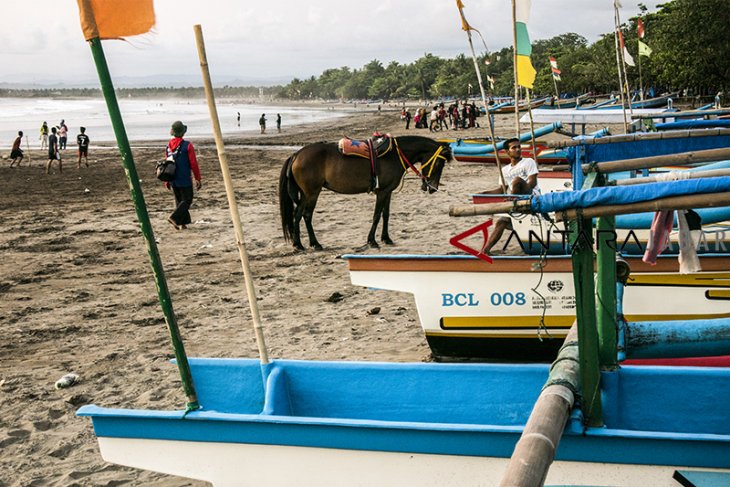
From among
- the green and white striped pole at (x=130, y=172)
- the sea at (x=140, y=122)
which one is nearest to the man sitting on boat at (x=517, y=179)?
the green and white striped pole at (x=130, y=172)

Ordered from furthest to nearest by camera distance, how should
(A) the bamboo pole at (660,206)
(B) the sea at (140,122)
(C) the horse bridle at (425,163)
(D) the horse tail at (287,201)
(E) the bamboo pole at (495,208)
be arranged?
(B) the sea at (140,122), (C) the horse bridle at (425,163), (D) the horse tail at (287,201), (E) the bamboo pole at (495,208), (A) the bamboo pole at (660,206)

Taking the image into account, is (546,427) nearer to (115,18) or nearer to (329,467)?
(329,467)

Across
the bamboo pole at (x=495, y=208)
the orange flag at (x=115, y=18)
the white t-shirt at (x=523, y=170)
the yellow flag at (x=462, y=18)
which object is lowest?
the white t-shirt at (x=523, y=170)

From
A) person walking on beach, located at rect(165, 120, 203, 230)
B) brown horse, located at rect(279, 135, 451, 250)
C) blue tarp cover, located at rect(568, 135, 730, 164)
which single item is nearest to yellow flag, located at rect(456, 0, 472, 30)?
blue tarp cover, located at rect(568, 135, 730, 164)

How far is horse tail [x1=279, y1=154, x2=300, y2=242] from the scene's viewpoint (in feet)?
37.8

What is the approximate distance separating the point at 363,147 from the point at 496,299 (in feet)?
18.7

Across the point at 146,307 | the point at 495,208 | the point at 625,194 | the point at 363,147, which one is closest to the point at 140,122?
the point at 363,147

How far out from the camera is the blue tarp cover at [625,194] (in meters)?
2.71

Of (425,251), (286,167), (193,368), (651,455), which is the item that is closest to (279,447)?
(193,368)

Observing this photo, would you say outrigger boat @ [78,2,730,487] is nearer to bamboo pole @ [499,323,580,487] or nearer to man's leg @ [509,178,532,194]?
bamboo pole @ [499,323,580,487]

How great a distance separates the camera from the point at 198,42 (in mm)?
3604

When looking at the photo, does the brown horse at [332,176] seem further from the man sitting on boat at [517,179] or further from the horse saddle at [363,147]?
the man sitting on boat at [517,179]

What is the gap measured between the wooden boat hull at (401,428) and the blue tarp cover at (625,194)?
1.02 meters

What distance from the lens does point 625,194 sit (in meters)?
2.82
